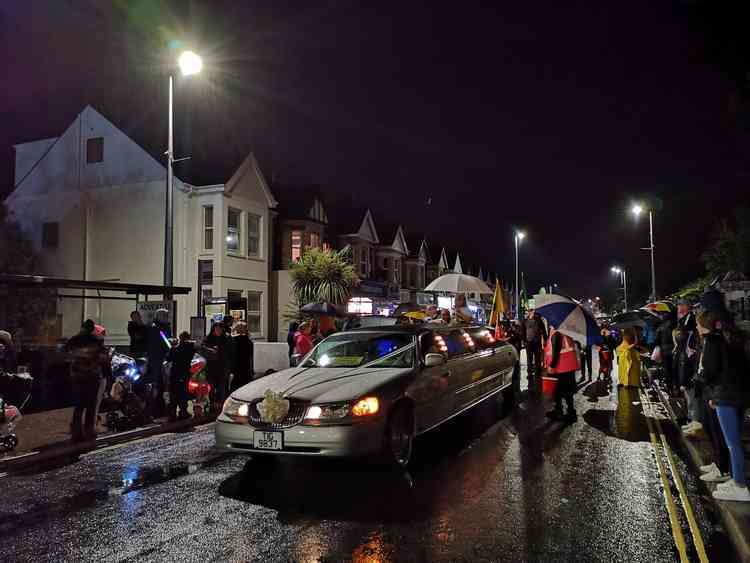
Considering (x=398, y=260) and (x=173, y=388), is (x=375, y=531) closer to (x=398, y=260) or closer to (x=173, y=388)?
(x=173, y=388)

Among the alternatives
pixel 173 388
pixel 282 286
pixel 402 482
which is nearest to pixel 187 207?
pixel 282 286

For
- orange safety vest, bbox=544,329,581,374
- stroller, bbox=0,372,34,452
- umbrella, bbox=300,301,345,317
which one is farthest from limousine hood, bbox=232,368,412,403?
umbrella, bbox=300,301,345,317

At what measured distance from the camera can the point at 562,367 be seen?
968 centimetres

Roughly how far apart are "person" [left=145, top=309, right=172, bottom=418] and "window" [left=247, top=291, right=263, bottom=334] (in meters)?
14.5

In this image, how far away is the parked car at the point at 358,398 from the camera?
5871 mm

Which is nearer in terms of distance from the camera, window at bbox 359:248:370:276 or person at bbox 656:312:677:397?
person at bbox 656:312:677:397

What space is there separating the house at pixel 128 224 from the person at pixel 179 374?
12163 millimetres

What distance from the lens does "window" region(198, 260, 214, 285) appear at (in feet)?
75.3

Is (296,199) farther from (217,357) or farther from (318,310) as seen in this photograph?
(217,357)

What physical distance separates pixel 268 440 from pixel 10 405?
415 centimetres

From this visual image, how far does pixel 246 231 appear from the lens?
80.1 feet

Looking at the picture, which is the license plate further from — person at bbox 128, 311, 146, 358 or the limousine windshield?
person at bbox 128, 311, 146, 358

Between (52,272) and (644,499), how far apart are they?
26.1 meters


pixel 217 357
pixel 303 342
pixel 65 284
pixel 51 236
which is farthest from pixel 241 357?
pixel 51 236
